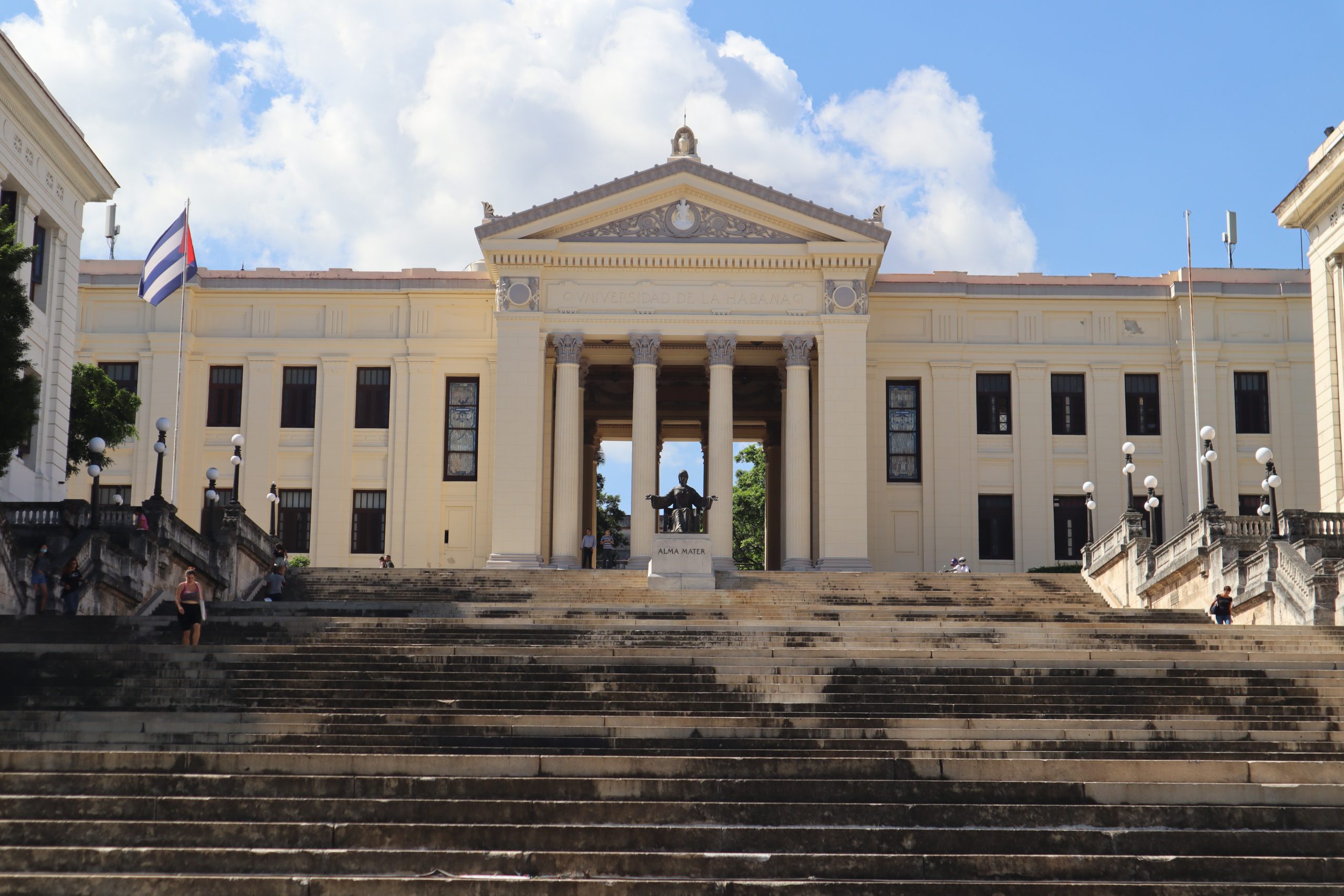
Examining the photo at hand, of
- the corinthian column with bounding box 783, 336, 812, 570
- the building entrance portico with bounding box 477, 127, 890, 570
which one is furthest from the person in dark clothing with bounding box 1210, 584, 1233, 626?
the corinthian column with bounding box 783, 336, 812, 570

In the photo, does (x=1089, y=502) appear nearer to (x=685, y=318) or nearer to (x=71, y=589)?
(x=685, y=318)

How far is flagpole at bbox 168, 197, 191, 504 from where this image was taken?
38.4 meters

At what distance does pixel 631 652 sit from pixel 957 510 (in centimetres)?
2835

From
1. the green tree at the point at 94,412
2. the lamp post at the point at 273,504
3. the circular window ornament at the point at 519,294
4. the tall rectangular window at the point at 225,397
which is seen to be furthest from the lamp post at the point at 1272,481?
the tall rectangular window at the point at 225,397

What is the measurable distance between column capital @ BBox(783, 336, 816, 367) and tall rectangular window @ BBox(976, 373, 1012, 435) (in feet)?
23.1

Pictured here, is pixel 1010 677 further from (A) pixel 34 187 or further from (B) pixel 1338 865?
(A) pixel 34 187

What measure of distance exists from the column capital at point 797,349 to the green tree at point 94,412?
59.9 feet

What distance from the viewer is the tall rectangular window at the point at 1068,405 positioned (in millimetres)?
48656

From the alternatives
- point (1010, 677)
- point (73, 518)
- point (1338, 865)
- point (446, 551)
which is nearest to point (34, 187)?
point (73, 518)

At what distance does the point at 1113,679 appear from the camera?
20344 mm

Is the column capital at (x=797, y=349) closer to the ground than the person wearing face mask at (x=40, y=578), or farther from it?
farther from it

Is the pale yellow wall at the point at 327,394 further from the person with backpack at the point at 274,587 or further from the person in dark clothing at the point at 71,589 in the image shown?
the person in dark clothing at the point at 71,589

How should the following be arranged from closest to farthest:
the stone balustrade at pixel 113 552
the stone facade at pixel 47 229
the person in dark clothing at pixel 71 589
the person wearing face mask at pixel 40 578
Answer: the person in dark clothing at pixel 71 589, the person wearing face mask at pixel 40 578, the stone balustrade at pixel 113 552, the stone facade at pixel 47 229

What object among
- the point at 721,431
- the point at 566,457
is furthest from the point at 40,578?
the point at 721,431
